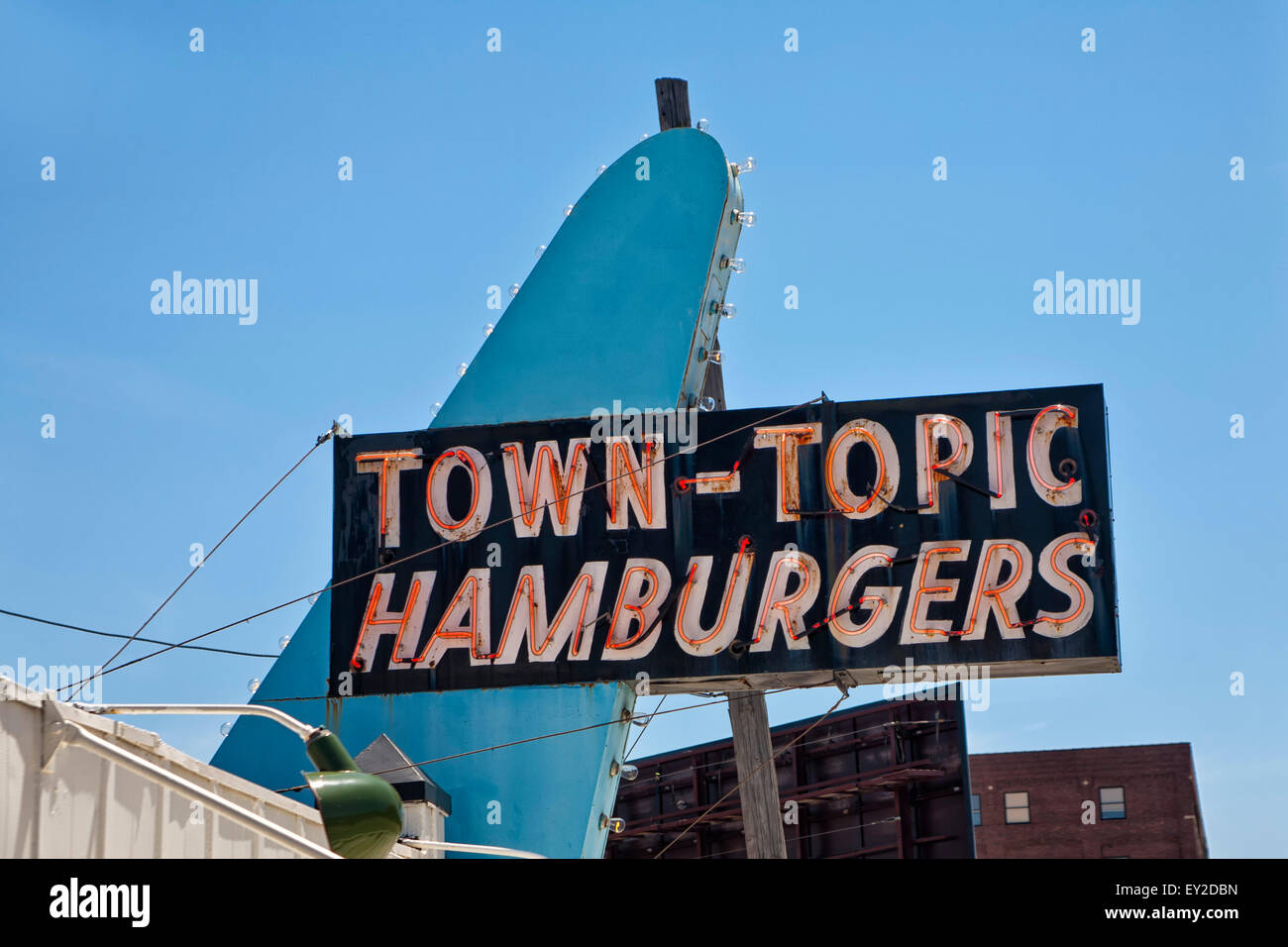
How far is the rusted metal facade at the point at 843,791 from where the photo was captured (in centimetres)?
2203

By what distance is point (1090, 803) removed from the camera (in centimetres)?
5175

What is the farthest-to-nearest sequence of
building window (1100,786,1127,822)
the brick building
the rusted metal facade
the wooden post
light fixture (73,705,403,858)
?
building window (1100,786,1127,822), the brick building, the rusted metal facade, the wooden post, light fixture (73,705,403,858)

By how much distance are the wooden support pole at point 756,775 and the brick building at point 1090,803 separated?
37.5 m

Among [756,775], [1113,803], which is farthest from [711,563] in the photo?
[1113,803]

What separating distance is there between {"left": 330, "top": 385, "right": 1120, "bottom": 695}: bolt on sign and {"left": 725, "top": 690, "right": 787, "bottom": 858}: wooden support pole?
101cm

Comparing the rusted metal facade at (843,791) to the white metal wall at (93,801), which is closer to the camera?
the white metal wall at (93,801)

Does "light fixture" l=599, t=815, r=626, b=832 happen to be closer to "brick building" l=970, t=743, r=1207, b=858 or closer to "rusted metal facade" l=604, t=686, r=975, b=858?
"rusted metal facade" l=604, t=686, r=975, b=858

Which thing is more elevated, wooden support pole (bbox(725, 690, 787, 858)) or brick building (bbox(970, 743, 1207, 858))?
brick building (bbox(970, 743, 1207, 858))

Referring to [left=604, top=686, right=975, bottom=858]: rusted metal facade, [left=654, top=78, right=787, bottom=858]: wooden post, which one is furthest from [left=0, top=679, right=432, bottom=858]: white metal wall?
[left=604, top=686, right=975, bottom=858]: rusted metal facade

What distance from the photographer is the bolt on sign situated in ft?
43.1

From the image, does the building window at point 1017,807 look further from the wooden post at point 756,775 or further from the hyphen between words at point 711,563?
the hyphen between words at point 711,563

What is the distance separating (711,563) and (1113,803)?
139ft

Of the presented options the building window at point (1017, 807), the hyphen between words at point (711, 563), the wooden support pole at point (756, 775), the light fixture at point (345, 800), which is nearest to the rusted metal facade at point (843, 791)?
the wooden support pole at point (756, 775)
